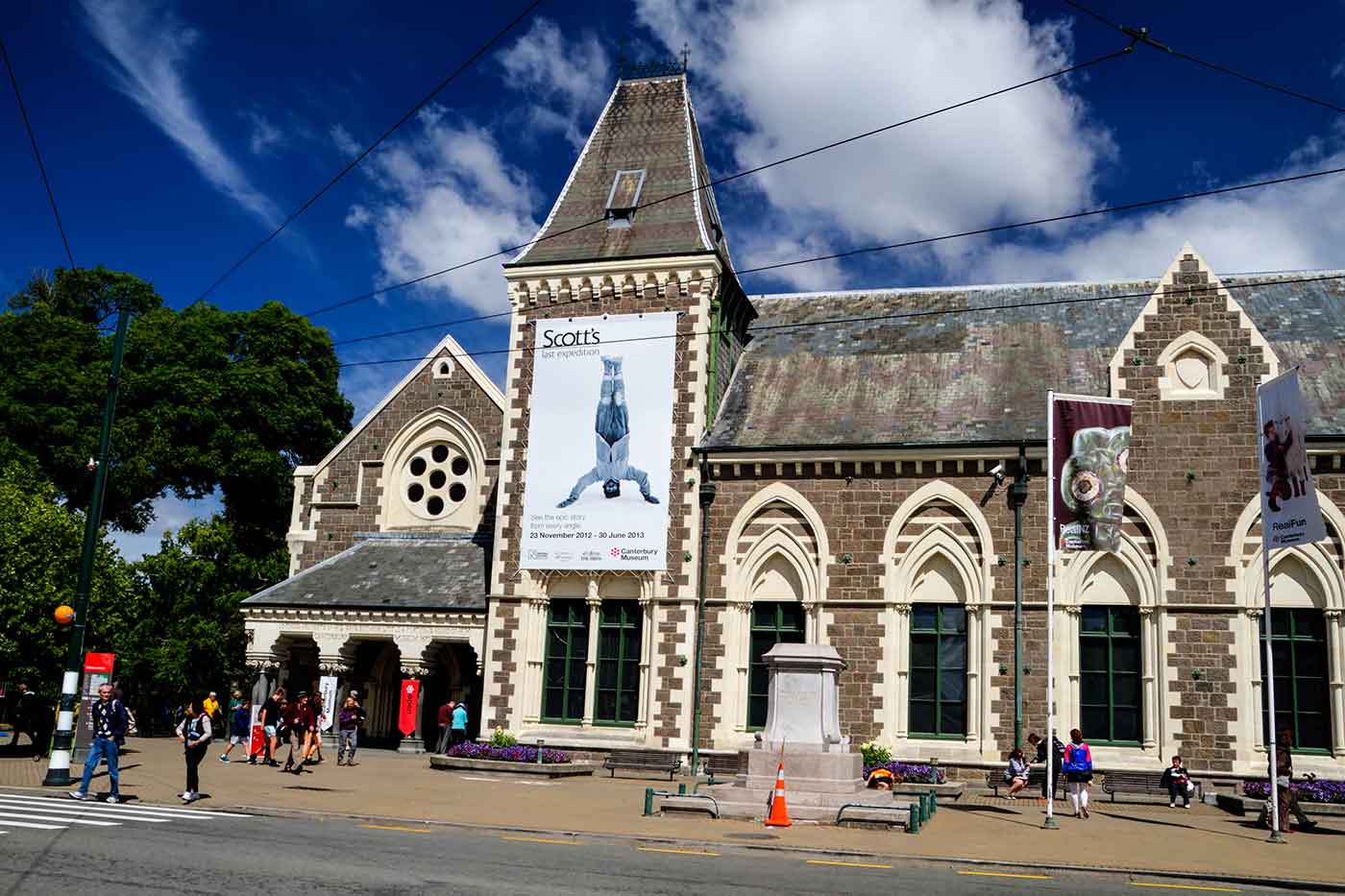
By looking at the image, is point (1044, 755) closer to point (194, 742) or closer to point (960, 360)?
point (960, 360)

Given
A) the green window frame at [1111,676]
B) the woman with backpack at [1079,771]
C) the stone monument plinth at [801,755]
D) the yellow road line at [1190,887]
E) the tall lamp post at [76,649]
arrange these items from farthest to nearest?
the green window frame at [1111,676] < the woman with backpack at [1079,771] < the tall lamp post at [76,649] < the stone monument plinth at [801,755] < the yellow road line at [1190,887]

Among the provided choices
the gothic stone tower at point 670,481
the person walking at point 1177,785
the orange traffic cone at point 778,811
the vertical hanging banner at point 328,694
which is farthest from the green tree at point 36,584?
the person walking at point 1177,785

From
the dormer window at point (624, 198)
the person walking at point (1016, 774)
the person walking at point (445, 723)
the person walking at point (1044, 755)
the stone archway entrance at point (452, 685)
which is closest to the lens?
the person walking at point (1016, 774)

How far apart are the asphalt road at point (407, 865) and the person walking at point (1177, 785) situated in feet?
30.5

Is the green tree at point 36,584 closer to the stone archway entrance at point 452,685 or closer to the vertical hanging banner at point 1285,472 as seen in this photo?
the stone archway entrance at point 452,685

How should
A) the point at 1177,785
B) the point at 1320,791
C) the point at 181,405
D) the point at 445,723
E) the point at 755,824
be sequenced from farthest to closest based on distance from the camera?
the point at 181,405
the point at 445,723
the point at 1177,785
the point at 1320,791
the point at 755,824

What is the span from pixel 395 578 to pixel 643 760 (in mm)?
9048

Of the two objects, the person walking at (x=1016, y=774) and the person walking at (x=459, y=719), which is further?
the person walking at (x=459, y=719)

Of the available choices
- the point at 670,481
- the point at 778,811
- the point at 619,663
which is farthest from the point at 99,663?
the point at 778,811

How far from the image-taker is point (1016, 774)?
23422 millimetres

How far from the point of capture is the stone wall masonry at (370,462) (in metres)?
34.5

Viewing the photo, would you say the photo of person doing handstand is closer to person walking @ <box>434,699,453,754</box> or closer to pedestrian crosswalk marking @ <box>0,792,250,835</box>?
person walking @ <box>434,699,453,754</box>

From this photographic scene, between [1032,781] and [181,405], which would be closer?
[1032,781]

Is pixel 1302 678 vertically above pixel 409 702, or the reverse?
pixel 1302 678
